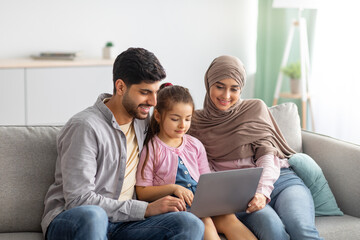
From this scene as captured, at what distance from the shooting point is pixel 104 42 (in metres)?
4.64

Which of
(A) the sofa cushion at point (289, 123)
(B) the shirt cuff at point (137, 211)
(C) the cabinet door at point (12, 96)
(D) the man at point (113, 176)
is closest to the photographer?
(D) the man at point (113, 176)

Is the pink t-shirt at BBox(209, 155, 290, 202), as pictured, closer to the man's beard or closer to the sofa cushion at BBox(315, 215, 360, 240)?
the sofa cushion at BBox(315, 215, 360, 240)

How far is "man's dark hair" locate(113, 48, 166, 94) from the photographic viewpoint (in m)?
2.11

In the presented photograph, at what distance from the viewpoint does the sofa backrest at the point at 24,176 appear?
2209 mm

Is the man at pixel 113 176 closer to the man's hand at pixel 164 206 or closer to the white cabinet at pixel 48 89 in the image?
the man's hand at pixel 164 206

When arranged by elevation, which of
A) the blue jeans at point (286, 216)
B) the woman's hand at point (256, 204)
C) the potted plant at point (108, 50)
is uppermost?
the potted plant at point (108, 50)

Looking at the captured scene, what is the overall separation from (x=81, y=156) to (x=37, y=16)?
2.70 meters

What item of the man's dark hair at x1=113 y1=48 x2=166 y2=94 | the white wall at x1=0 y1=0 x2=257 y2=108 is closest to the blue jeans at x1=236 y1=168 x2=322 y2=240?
the man's dark hair at x1=113 y1=48 x2=166 y2=94

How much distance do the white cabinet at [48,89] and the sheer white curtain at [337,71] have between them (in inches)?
65.2

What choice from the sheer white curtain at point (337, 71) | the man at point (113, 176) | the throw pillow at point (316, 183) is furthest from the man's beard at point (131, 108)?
the sheer white curtain at point (337, 71)

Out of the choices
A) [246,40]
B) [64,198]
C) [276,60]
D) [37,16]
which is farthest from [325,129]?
[64,198]

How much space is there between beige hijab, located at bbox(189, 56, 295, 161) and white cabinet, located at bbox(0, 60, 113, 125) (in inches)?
68.3

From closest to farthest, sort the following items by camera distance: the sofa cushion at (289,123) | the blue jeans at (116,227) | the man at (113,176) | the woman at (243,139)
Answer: the blue jeans at (116,227) < the man at (113,176) < the woman at (243,139) < the sofa cushion at (289,123)

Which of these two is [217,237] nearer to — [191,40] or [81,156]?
[81,156]
